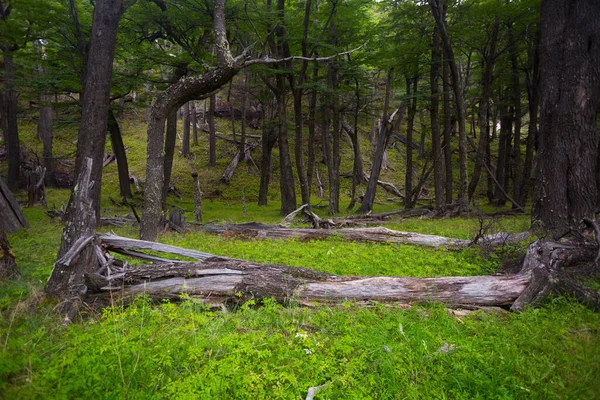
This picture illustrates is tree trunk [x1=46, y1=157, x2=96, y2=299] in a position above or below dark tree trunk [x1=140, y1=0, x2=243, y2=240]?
below

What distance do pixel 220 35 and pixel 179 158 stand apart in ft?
67.9

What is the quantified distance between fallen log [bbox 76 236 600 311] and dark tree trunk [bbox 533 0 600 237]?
2836 mm

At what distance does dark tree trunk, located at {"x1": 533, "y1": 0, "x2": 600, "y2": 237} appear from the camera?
7266mm

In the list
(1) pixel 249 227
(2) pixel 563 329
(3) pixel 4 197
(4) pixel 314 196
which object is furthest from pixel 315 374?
(4) pixel 314 196

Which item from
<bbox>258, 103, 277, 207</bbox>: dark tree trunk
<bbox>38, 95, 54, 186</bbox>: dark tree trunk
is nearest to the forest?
<bbox>38, 95, 54, 186</bbox>: dark tree trunk

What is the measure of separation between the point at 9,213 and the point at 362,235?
393 inches

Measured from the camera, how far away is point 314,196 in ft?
88.9

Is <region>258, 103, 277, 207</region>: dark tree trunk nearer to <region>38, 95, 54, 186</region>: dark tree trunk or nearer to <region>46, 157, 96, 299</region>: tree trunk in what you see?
<region>38, 95, 54, 186</region>: dark tree trunk

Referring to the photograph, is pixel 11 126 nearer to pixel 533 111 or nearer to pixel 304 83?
pixel 304 83

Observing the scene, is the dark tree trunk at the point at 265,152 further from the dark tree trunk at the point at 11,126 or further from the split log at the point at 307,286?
the split log at the point at 307,286

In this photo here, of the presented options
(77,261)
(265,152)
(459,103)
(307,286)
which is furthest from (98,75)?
(265,152)

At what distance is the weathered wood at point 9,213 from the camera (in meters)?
10.1

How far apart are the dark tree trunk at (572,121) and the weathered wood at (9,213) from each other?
1333cm

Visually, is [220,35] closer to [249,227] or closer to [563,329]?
[249,227]
